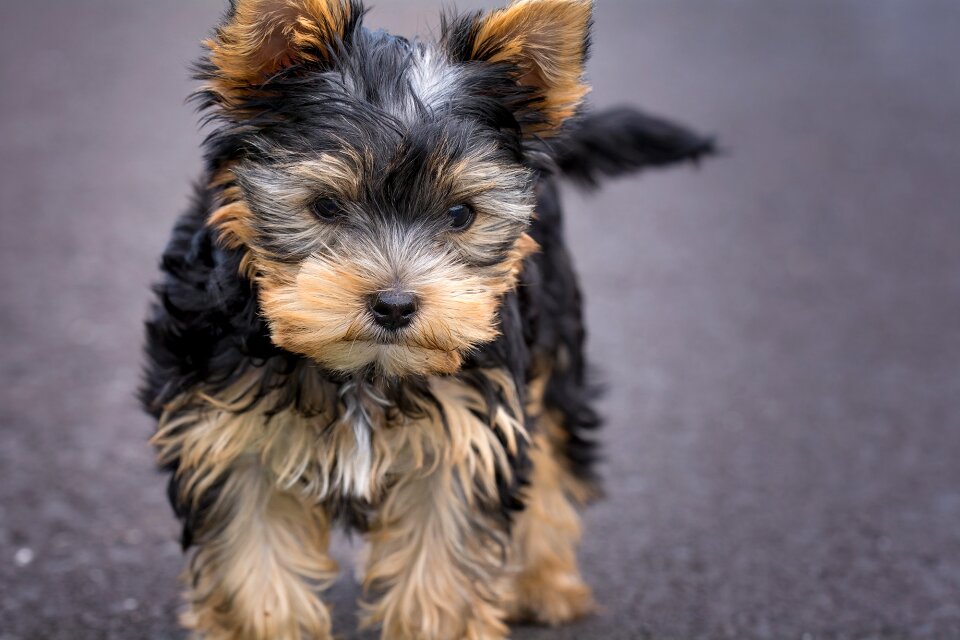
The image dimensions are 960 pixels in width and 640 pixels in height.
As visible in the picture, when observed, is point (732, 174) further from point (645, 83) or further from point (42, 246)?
point (42, 246)

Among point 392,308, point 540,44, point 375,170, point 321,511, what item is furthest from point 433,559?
point 540,44

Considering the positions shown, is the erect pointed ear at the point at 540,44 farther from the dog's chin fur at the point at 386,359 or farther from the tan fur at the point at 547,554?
the tan fur at the point at 547,554

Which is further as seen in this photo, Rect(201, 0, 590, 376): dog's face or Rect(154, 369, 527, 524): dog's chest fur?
Rect(154, 369, 527, 524): dog's chest fur

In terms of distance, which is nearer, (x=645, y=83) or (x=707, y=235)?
(x=707, y=235)

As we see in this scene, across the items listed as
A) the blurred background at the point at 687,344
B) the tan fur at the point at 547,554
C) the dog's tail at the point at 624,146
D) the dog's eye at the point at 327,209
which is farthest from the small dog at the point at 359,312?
the dog's tail at the point at 624,146

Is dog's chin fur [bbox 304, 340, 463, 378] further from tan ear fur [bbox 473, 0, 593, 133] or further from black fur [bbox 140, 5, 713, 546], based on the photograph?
tan ear fur [bbox 473, 0, 593, 133]

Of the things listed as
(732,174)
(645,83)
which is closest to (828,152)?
(732,174)

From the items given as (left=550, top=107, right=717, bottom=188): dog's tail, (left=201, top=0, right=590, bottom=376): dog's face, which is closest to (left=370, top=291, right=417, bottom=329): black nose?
(left=201, top=0, right=590, bottom=376): dog's face
